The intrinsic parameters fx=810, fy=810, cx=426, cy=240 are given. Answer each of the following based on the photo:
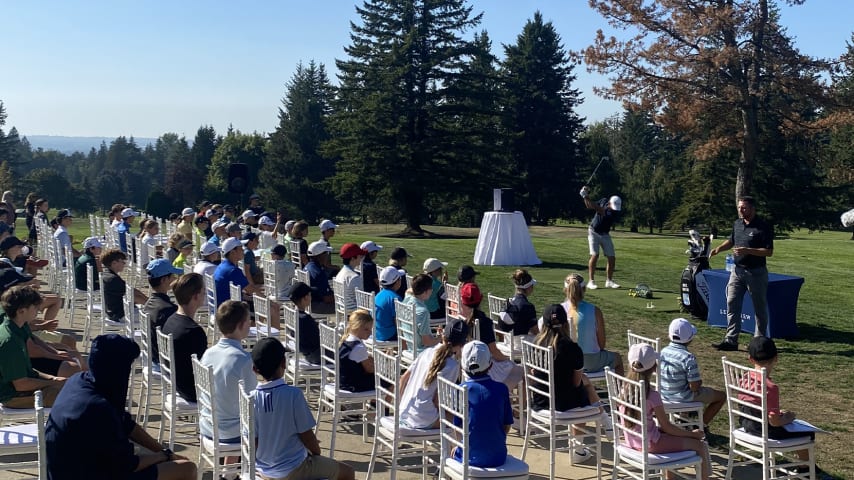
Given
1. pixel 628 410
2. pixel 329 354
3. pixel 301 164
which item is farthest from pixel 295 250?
pixel 301 164

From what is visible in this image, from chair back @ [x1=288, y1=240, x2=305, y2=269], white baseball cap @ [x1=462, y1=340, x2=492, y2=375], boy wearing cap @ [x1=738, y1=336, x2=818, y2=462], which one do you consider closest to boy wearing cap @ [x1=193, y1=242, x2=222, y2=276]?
chair back @ [x1=288, y1=240, x2=305, y2=269]

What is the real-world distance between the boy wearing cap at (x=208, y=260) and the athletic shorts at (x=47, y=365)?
319 cm

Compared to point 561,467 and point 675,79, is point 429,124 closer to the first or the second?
point 675,79

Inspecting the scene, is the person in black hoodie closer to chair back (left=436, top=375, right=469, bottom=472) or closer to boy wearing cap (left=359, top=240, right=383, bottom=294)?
chair back (left=436, top=375, right=469, bottom=472)

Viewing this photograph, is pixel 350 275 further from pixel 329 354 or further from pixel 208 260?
pixel 329 354

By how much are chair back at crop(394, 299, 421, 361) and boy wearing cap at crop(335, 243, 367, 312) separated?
1759mm

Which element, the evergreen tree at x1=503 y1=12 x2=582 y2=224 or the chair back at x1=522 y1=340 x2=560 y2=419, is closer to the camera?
the chair back at x1=522 y1=340 x2=560 y2=419

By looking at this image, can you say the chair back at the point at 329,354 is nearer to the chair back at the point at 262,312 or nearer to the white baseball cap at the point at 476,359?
the chair back at the point at 262,312

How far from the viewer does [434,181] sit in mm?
39031

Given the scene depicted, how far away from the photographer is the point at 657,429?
5324 millimetres

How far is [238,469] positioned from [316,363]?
2082 mm

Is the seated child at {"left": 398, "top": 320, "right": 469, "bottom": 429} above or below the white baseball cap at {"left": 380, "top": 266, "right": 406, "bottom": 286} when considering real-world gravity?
below

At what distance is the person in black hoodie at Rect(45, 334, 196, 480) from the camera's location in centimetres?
414

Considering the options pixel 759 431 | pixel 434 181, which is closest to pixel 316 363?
pixel 759 431
